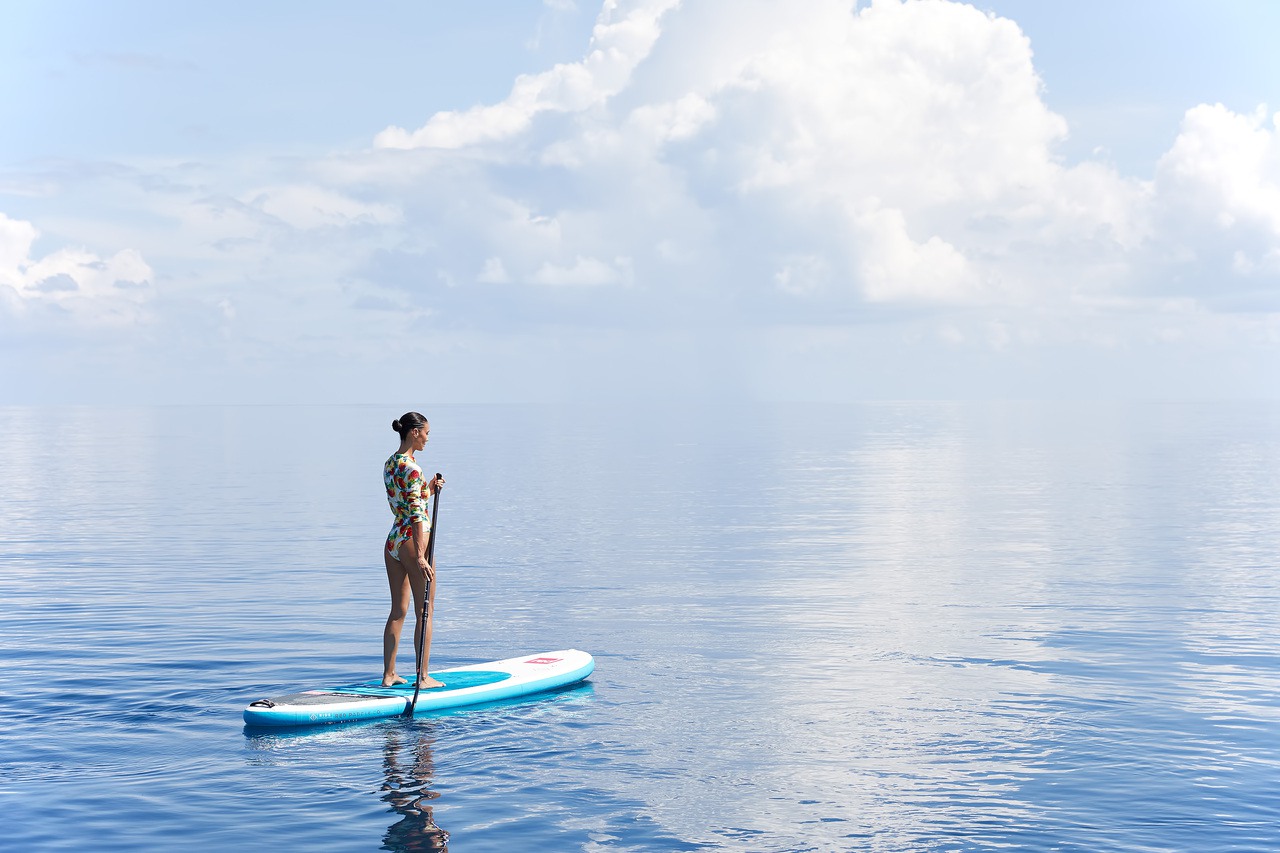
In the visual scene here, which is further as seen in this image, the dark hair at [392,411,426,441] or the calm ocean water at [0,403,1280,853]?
the dark hair at [392,411,426,441]

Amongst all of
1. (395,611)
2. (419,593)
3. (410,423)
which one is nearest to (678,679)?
(419,593)

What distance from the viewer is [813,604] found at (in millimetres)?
24234

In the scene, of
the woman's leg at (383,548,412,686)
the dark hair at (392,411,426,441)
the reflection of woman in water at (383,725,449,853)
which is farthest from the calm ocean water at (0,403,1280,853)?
the dark hair at (392,411,426,441)

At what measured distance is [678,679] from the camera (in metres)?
17.4

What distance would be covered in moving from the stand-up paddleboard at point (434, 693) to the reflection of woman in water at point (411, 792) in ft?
1.60

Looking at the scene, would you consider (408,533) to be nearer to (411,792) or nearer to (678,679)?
(411,792)

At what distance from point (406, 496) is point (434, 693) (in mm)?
2326

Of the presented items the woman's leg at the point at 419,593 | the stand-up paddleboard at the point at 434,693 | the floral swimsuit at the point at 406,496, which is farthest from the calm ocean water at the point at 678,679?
the floral swimsuit at the point at 406,496

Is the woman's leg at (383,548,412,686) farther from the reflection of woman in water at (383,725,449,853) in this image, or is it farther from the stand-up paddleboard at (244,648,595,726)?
the reflection of woman in water at (383,725,449,853)

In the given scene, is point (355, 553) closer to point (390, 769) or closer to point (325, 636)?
point (325, 636)

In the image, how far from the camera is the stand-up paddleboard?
1410 cm

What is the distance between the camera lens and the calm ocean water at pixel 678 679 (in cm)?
1138

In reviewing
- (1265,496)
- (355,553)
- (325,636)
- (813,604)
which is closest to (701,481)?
(1265,496)

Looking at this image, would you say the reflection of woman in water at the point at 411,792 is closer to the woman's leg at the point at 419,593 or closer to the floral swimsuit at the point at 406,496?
the woman's leg at the point at 419,593
